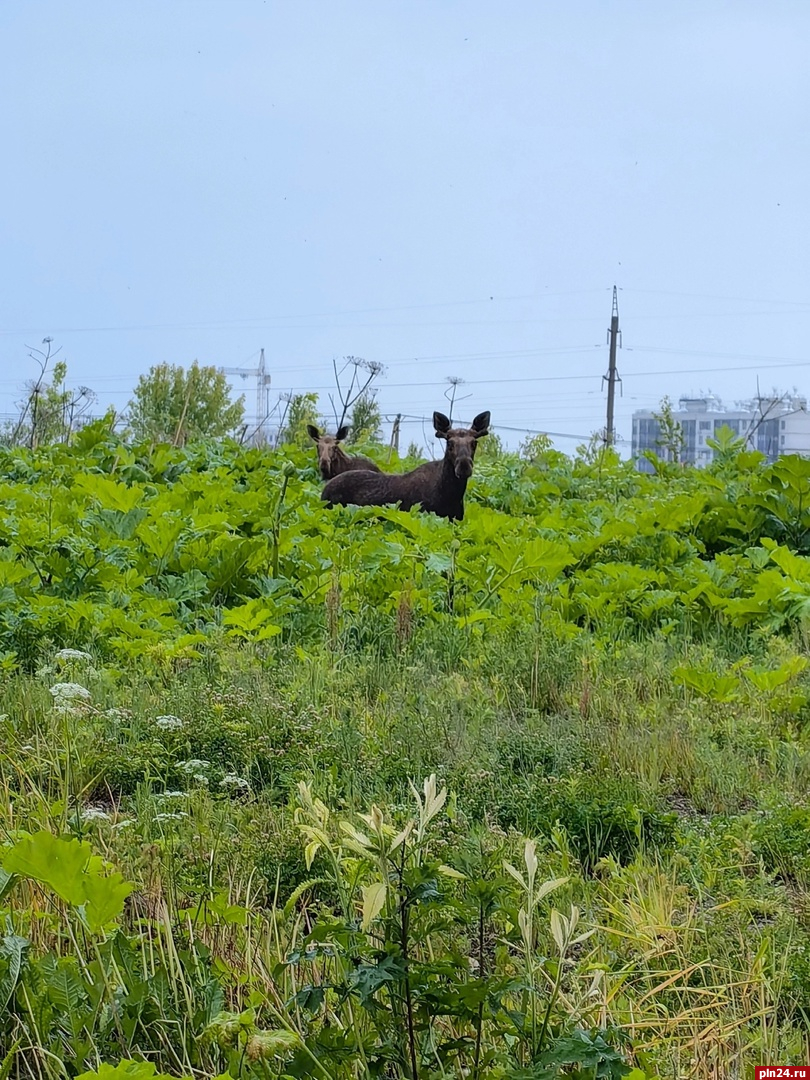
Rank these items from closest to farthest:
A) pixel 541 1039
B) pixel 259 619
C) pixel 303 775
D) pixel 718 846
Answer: pixel 541 1039 < pixel 718 846 < pixel 303 775 < pixel 259 619

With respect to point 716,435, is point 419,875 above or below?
below

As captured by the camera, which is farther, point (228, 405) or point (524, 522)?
point (228, 405)

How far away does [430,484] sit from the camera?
11438 millimetres

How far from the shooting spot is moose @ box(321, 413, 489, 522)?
11.1 metres

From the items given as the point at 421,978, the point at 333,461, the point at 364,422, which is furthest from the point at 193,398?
the point at 421,978

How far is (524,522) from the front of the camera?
9.59 meters

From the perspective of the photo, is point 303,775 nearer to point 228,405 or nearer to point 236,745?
point 236,745

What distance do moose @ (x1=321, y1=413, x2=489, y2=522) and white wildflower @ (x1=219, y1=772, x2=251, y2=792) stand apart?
6934 millimetres

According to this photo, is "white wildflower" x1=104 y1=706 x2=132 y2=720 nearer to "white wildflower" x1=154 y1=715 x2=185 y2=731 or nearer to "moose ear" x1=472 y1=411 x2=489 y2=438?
"white wildflower" x1=154 y1=715 x2=185 y2=731

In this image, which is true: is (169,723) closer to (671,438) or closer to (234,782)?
(234,782)

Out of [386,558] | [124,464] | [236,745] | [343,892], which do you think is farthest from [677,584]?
[124,464]

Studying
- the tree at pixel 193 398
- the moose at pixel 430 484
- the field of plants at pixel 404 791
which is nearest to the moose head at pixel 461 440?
the moose at pixel 430 484

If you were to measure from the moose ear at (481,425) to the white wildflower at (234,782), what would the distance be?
24.7 feet

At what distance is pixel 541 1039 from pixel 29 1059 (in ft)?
3.45
